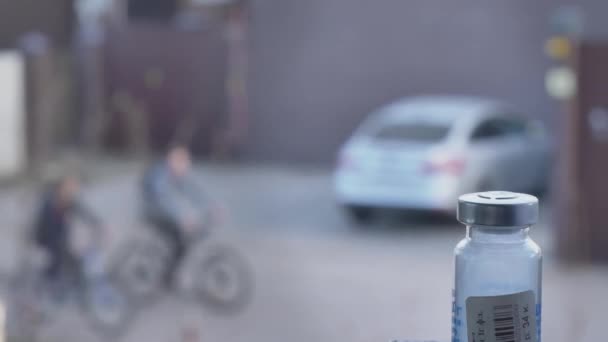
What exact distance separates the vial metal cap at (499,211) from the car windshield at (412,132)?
896cm

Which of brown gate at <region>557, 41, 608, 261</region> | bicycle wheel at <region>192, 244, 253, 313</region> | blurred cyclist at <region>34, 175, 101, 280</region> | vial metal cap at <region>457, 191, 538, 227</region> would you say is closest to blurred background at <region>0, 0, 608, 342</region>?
brown gate at <region>557, 41, 608, 261</region>

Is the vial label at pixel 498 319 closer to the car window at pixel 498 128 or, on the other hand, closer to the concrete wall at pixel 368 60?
the car window at pixel 498 128

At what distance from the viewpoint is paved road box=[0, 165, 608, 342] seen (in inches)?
254

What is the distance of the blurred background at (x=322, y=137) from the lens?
7.36m

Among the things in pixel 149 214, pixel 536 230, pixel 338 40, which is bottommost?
pixel 536 230

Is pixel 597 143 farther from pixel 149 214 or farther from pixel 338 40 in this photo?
pixel 338 40

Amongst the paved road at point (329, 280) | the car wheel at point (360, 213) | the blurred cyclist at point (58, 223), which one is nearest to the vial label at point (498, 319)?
the paved road at point (329, 280)

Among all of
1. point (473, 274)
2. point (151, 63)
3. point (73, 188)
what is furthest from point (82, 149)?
point (473, 274)

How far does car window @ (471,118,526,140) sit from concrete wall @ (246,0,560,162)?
2140 millimetres

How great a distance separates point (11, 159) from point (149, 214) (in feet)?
20.2

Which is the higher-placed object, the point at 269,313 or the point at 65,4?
the point at 65,4

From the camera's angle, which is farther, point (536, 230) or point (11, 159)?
point (11, 159)

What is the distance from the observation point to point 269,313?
694cm

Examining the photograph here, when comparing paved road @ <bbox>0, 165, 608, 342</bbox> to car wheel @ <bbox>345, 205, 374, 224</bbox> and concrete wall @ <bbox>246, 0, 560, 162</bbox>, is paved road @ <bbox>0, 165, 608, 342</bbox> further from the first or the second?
Answer: concrete wall @ <bbox>246, 0, 560, 162</bbox>
